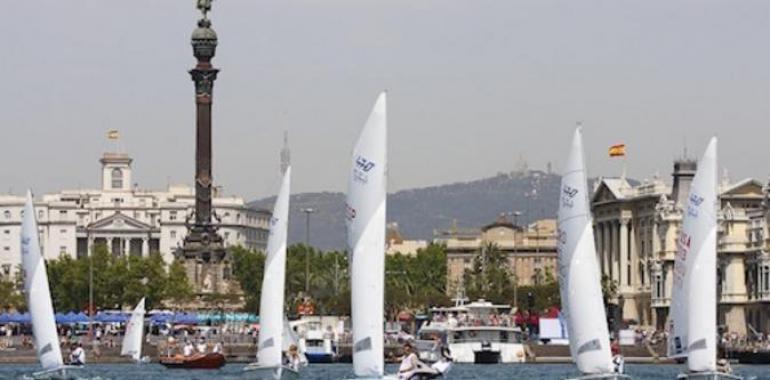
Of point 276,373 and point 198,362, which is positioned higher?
point 198,362

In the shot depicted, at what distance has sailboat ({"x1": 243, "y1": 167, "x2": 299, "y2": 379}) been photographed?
8988cm

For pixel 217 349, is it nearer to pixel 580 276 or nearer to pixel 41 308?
pixel 41 308

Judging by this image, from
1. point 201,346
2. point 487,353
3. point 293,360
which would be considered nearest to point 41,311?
point 293,360

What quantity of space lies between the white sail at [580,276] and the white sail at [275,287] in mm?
18375

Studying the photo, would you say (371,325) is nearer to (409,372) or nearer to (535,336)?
(409,372)

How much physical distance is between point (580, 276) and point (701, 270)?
5189 millimetres

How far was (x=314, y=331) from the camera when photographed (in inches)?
5866

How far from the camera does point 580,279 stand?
72062 mm

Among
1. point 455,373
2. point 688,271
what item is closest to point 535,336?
point 455,373

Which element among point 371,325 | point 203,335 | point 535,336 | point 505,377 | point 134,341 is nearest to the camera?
point 371,325

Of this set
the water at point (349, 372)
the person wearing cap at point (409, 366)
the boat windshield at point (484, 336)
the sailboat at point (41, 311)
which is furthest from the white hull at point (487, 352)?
the person wearing cap at point (409, 366)

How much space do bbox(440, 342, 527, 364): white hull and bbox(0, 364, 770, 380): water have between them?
2.94 meters

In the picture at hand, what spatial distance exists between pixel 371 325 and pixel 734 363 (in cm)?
7885

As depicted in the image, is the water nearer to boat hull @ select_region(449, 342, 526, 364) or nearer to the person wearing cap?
boat hull @ select_region(449, 342, 526, 364)
